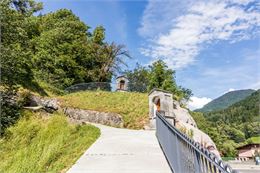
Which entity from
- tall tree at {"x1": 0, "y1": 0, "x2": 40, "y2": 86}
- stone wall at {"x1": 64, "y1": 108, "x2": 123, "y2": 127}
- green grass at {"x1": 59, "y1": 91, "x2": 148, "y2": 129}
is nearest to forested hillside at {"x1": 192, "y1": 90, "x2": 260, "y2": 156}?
green grass at {"x1": 59, "y1": 91, "x2": 148, "y2": 129}

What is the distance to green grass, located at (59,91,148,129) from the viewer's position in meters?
17.7

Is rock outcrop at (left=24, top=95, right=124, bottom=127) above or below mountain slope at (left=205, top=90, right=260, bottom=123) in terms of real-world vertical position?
below

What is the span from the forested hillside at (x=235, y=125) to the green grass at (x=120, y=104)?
3056 centimetres

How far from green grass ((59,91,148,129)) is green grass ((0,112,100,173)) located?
18.9 ft

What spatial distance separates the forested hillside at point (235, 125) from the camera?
57.4m

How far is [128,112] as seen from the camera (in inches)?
746

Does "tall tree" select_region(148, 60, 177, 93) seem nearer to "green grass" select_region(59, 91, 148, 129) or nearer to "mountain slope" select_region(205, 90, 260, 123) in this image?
"green grass" select_region(59, 91, 148, 129)

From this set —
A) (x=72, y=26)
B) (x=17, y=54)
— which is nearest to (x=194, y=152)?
(x=17, y=54)

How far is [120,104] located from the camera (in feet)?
67.8

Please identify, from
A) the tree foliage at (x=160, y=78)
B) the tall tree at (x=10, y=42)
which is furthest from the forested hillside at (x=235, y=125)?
the tall tree at (x=10, y=42)

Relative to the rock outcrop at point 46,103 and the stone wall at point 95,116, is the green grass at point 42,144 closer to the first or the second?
the rock outcrop at point 46,103

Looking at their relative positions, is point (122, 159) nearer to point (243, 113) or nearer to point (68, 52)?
point (68, 52)

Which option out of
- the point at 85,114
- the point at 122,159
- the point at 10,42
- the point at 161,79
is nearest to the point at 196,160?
the point at 122,159

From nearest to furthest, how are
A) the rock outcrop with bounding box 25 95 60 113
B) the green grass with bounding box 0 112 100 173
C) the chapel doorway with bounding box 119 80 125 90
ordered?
the green grass with bounding box 0 112 100 173 → the rock outcrop with bounding box 25 95 60 113 → the chapel doorway with bounding box 119 80 125 90
